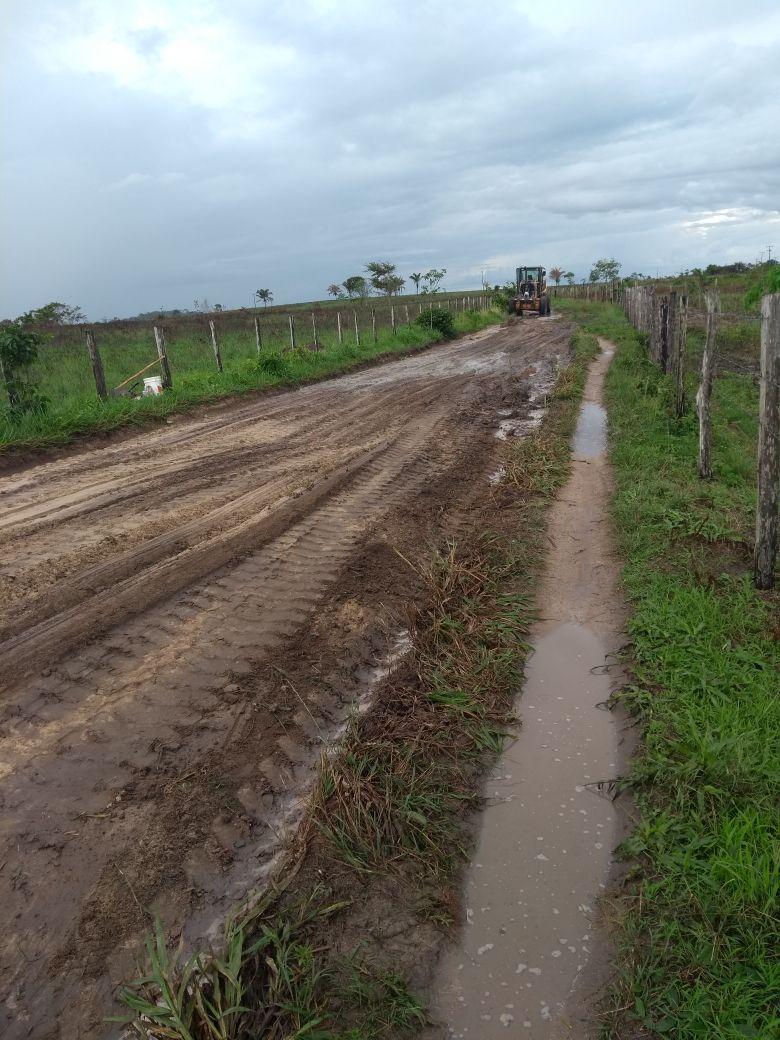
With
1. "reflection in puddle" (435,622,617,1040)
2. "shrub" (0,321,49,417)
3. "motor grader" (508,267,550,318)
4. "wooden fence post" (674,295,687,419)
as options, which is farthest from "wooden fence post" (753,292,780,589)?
"motor grader" (508,267,550,318)

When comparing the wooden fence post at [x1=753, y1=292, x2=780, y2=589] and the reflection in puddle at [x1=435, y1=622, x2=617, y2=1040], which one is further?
the wooden fence post at [x1=753, y1=292, x2=780, y2=589]

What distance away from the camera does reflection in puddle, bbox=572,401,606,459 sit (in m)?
9.20

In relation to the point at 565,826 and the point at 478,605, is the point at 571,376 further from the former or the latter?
the point at 565,826

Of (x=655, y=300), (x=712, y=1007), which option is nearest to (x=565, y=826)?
(x=712, y=1007)

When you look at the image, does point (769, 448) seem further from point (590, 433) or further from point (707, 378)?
point (590, 433)

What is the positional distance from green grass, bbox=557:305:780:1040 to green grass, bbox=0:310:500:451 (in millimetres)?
7976

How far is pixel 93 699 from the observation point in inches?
142

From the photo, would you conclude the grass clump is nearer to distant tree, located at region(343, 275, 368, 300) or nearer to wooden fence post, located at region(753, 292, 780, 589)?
wooden fence post, located at region(753, 292, 780, 589)

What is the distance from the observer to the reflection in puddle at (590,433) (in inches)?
362

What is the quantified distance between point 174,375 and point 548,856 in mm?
14123

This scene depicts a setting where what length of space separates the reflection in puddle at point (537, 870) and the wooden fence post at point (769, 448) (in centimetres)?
165

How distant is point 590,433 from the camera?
10.3m

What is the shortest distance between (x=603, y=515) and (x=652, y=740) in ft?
11.8

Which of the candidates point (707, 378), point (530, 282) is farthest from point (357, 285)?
point (707, 378)
